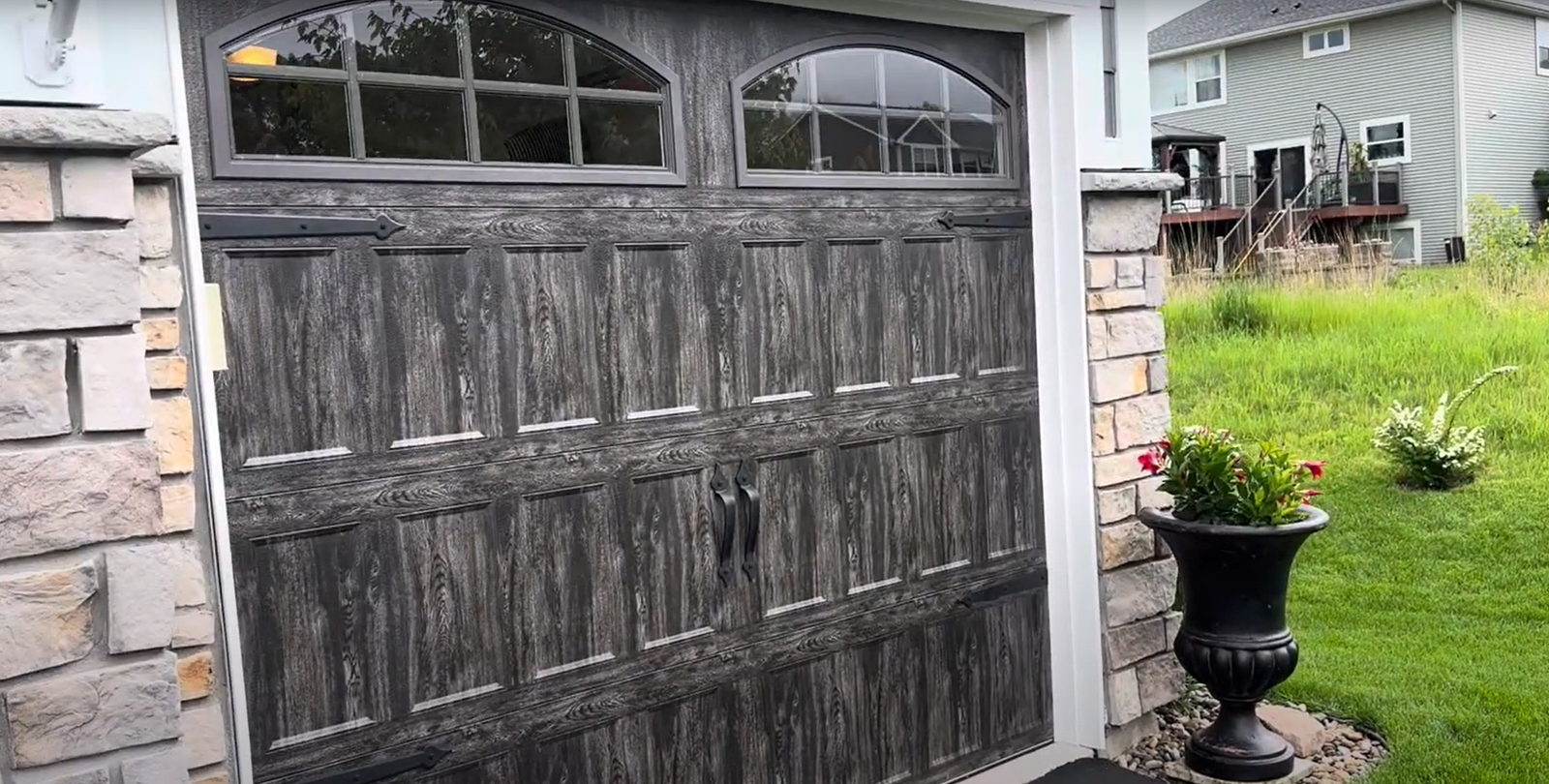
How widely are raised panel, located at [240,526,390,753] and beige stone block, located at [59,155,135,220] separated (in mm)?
787

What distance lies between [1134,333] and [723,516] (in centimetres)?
167

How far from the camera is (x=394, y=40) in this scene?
2945 mm

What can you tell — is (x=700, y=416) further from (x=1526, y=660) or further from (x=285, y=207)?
(x=1526, y=660)

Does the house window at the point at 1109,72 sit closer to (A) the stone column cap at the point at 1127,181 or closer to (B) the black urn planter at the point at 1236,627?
(A) the stone column cap at the point at 1127,181

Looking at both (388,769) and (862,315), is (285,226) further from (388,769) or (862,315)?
(862,315)

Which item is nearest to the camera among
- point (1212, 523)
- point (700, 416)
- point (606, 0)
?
point (606, 0)

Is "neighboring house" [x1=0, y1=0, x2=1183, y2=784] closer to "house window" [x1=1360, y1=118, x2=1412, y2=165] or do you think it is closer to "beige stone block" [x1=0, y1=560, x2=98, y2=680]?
"beige stone block" [x1=0, y1=560, x2=98, y2=680]

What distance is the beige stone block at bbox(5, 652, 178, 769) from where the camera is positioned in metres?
2.28

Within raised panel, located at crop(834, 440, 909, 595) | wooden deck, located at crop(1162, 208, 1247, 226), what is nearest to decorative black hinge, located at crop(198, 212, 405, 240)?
raised panel, located at crop(834, 440, 909, 595)

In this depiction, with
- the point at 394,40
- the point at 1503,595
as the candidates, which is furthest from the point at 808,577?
the point at 1503,595

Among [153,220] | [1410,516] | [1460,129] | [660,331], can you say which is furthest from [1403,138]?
[153,220]

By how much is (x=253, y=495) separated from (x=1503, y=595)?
5.58m

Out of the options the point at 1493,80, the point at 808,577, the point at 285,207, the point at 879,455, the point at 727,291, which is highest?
the point at 1493,80

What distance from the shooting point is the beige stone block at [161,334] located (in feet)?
8.36
